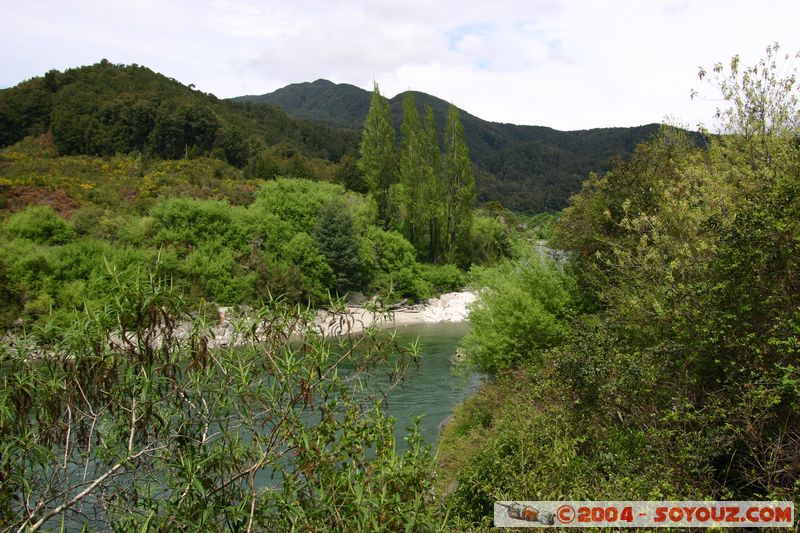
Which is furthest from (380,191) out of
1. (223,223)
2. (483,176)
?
(483,176)

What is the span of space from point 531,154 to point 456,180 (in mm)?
110371

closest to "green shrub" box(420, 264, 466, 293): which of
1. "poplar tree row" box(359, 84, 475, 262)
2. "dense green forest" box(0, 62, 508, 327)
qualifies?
"dense green forest" box(0, 62, 508, 327)

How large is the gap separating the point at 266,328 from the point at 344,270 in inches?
1166

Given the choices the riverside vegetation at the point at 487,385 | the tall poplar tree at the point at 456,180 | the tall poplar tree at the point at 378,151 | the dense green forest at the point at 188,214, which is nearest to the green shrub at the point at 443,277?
the dense green forest at the point at 188,214

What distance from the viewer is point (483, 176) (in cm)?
12056

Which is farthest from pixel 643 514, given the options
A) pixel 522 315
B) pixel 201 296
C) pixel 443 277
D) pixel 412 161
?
pixel 412 161

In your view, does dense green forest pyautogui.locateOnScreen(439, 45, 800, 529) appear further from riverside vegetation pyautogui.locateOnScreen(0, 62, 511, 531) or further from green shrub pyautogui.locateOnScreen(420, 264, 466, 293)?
green shrub pyautogui.locateOnScreen(420, 264, 466, 293)

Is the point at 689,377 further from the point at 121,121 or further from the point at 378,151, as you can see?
the point at 121,121

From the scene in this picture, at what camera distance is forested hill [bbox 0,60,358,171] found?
53531mm

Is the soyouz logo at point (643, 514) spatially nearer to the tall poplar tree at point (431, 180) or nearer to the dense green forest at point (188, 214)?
the dense green forest at point (188, 214)

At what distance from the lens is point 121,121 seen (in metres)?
55.2

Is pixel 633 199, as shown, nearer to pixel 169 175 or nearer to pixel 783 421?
pixel 783 421

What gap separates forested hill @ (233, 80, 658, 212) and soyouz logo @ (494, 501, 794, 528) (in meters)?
95.2

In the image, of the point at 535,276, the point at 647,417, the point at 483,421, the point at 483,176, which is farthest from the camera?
the point at 483,176
